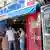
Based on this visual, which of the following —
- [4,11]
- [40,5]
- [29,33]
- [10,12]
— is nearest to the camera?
[40,5]

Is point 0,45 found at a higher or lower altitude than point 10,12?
lower

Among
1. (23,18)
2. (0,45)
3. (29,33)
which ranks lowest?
(0,45)

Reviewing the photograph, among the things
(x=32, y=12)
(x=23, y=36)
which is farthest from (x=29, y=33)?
(x=32, y=12)

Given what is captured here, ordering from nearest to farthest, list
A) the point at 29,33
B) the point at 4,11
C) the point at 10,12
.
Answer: the point at 29,33 → the point at 10,12 → the point at 4,11

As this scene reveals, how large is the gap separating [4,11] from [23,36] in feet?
2.00

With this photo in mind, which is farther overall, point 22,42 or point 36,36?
point 22,42

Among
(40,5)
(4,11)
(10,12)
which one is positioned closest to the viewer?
(40,5)

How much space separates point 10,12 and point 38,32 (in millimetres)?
655

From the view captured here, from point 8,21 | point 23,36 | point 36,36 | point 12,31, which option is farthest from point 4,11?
point 36,36

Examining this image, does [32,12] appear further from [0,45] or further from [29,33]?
[0,45]

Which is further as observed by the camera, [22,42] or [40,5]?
[22,42]

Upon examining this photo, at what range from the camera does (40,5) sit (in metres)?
2.53

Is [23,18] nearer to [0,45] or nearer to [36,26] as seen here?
[36,26]

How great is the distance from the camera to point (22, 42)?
9.39 feet
